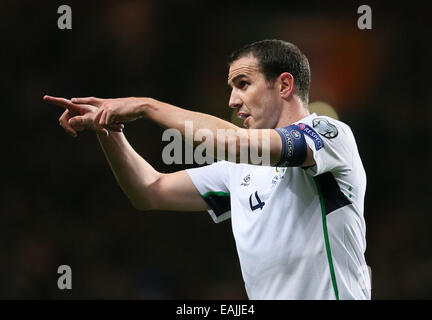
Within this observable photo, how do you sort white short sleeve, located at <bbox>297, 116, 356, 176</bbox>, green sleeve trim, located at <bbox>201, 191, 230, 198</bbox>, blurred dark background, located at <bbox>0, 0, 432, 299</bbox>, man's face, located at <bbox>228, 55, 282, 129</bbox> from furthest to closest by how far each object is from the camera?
blurred dark background, located at <bbox>0, 0, 432, 299</bbox> → green sleeve trim, located at <bbox>201, 191, 230, 198</bbox> → man's face, located at <bbox>228, 55, 282, 129</bbox> → white short sleeve, located at <bbox>297, 116, 356, 176</bbox>

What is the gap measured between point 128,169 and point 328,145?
1.28m

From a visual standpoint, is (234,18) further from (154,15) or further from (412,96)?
(412,96)

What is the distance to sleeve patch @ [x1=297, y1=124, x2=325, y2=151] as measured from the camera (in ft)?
8.94

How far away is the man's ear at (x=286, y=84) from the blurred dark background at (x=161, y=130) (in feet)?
14.0

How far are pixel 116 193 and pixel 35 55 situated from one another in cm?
224

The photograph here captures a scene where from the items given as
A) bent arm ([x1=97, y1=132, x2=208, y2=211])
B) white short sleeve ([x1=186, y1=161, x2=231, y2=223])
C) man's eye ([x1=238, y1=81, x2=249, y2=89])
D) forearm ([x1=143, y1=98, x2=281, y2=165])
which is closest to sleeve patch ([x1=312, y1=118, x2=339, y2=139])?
forearm ([x1=143, y1=98, x2=281, y2=165])

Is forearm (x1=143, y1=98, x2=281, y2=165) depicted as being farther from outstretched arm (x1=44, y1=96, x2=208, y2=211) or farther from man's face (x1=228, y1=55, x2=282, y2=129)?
outstretched arm (x1=44, y1=96, x2=208, y2=211)

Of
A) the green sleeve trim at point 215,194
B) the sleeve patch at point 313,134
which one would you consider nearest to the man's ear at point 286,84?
the sleeve patch at point 313,134

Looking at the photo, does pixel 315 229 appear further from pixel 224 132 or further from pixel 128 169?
pixel 128 169

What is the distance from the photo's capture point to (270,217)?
2.99 meters

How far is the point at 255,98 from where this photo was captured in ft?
10.5

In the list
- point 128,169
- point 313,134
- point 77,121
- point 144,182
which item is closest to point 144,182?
point 144,182

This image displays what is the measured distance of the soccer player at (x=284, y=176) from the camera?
2.70 metres

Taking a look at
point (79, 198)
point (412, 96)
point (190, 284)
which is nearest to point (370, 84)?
point (412, 96)
